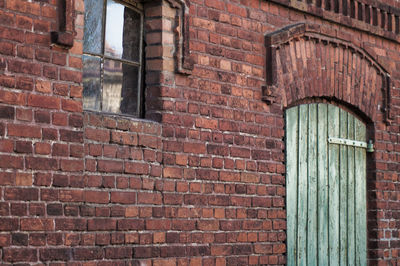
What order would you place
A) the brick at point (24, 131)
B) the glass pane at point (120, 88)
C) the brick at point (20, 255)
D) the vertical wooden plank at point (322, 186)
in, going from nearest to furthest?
the brick at point (20, 255)
the brick at point (24, 131)
the glass pane at point (120, 88)
the vertical wooden plank at point (322, 186)

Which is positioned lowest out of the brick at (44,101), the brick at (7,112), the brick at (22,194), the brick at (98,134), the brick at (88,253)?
the brick at (88,253)

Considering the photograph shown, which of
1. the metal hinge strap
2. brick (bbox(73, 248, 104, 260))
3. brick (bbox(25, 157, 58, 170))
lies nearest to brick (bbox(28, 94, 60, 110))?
brick (bbox(25, 157, 58, 170))

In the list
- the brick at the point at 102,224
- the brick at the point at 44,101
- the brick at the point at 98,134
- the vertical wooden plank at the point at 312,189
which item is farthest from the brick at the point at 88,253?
the vertical wooden plank at the point at 312,189

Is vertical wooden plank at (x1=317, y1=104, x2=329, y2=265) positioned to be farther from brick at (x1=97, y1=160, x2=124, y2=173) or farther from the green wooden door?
brick at (x1=97, y1=160, x2=124, y2=173)

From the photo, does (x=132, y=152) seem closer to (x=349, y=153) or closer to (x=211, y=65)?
(x=211, y=65)

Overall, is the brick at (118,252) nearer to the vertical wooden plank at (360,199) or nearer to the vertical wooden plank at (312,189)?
the vertical wooden plank at (312,189)

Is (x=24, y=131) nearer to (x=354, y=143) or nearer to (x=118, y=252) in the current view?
(x=118, y=252)

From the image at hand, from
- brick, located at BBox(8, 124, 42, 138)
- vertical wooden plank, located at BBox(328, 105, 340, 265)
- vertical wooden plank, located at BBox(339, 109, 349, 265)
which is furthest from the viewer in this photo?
vertical wooden plank, located at BBox(339, 109, 349, 265)

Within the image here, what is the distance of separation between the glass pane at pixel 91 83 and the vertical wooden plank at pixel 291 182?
205 cm

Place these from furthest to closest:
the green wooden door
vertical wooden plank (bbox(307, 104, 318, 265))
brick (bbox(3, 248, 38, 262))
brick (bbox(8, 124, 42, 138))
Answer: vertical wooden plank (bbox(307, 104, 318, 265)) < the green wooden door < brick (bbox(8, 124, 42, 138)) < brick (bbox(3, 248, 38, 262))

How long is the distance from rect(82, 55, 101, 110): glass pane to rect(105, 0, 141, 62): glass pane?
6.9 inches

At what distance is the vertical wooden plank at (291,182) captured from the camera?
6852 mm

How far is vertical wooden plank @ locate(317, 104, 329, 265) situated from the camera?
720cm

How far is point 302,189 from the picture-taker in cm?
704
